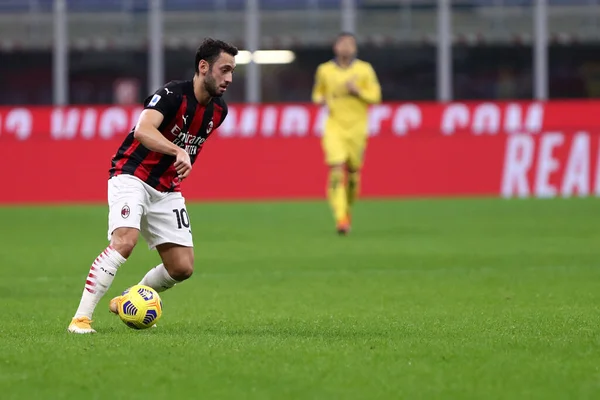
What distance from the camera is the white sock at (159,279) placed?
28.2 feet

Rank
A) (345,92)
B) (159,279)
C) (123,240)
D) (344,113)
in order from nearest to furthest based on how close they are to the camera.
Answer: (123,240) → (159,279) → (345,92) → (344,113)

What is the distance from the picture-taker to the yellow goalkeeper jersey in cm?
1719

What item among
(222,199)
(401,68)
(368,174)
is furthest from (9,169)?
(401,68)

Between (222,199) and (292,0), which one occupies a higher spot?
(292,0)

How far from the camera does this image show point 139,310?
7.91m

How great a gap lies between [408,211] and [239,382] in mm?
15567

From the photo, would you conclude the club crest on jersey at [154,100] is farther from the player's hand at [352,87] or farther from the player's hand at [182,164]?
the player's hand at [352,87]

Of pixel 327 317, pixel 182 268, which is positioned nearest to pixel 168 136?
pixel 182 268

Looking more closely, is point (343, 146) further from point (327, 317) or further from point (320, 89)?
point (327, 317)

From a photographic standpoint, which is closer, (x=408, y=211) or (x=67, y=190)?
(x=408, y=211)

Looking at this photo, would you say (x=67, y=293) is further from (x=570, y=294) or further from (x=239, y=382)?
(x=239, y=382)

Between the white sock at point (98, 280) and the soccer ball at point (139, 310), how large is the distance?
0.18 metres

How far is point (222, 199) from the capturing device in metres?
23.9

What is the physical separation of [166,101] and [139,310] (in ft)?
4.21
